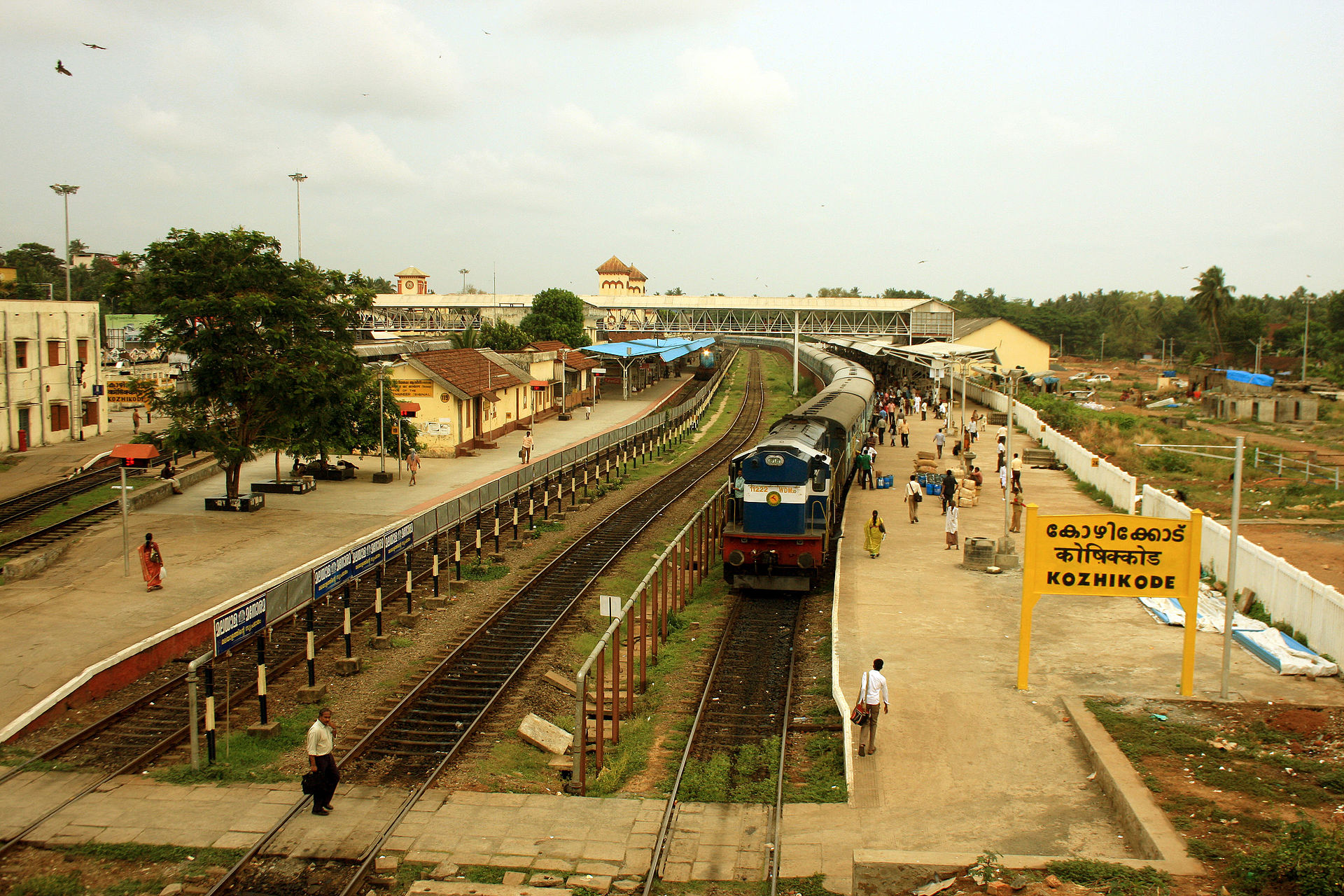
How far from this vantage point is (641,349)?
2389 inches

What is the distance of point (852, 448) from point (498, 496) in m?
10.2

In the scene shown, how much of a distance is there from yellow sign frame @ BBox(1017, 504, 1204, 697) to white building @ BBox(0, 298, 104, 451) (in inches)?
1502

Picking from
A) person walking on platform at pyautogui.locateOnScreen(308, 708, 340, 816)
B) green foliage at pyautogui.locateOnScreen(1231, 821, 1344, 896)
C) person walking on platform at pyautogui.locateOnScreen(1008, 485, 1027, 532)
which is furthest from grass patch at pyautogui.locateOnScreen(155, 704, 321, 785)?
person walking on platform at pyautogui.locateOnScreen(1008, 485, 1027, 532)

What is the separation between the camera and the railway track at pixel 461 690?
33.6ft

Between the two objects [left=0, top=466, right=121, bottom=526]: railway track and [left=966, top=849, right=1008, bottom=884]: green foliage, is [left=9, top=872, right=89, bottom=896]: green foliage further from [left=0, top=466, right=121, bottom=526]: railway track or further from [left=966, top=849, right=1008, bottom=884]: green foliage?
[left=0, top=466, right=121, bottom=526]: railway track

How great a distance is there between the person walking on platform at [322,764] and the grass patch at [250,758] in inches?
51.0

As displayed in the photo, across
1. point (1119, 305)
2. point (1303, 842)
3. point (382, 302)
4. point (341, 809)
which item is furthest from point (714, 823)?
point (1119, 305)

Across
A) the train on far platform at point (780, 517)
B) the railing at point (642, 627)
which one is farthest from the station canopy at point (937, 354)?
the train on far platform at point (780, 517)

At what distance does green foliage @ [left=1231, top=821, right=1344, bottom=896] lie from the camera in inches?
280

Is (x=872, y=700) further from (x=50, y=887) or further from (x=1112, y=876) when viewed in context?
(x=50, y=887)

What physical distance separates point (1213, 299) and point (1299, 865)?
86489 millimetres

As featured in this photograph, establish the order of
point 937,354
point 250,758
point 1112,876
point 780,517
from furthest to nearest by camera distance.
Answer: point 937,354 < point 780,517 < point 250,758 < point 1112,876

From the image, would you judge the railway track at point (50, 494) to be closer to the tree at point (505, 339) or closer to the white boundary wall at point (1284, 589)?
the white boundary wall at point (1284, 589)

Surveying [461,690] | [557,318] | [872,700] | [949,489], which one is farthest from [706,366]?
[872,700]
